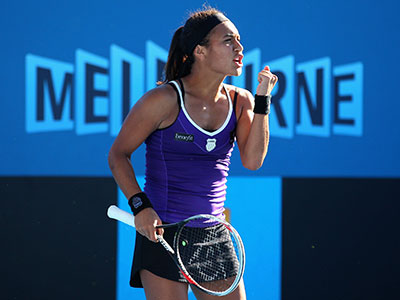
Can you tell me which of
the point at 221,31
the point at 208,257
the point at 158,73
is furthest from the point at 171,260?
the point at 158,73

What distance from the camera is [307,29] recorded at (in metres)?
4.29

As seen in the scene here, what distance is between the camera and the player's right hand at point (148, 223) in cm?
251

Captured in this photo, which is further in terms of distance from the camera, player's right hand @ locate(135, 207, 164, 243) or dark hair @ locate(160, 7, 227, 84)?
dark hair @ locate(160, 7, 227, 84)

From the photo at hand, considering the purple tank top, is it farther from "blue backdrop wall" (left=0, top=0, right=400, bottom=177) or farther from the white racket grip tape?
"blue backdrop wall" (left=0, top=0, right=400, bottom=177)

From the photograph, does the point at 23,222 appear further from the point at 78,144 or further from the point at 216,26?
the point at 216,26

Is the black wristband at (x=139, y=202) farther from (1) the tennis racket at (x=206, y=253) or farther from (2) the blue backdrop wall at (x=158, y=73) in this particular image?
(2) the blue backdrop wall at (x=158, y=73)

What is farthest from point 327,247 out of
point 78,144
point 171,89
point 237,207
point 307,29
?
point 171,89

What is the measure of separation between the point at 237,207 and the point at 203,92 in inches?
61.3

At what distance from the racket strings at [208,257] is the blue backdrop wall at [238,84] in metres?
1.44

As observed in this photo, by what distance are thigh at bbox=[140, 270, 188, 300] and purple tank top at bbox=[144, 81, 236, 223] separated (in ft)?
0.79

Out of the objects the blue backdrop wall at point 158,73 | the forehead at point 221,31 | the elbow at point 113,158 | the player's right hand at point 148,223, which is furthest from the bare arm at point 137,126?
the blue backdrop wall at point 158,73

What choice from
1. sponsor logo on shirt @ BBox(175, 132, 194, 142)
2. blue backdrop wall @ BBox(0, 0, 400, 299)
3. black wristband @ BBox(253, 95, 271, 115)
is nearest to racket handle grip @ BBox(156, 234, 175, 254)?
sponsor logo on shirt @ BBox(175, 132, 194, 142)

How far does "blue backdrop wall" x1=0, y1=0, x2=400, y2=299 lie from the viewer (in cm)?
402

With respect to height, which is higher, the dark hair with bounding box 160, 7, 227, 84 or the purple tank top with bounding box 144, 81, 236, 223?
the dark hair with bounding box 160, 7, 227, 84
